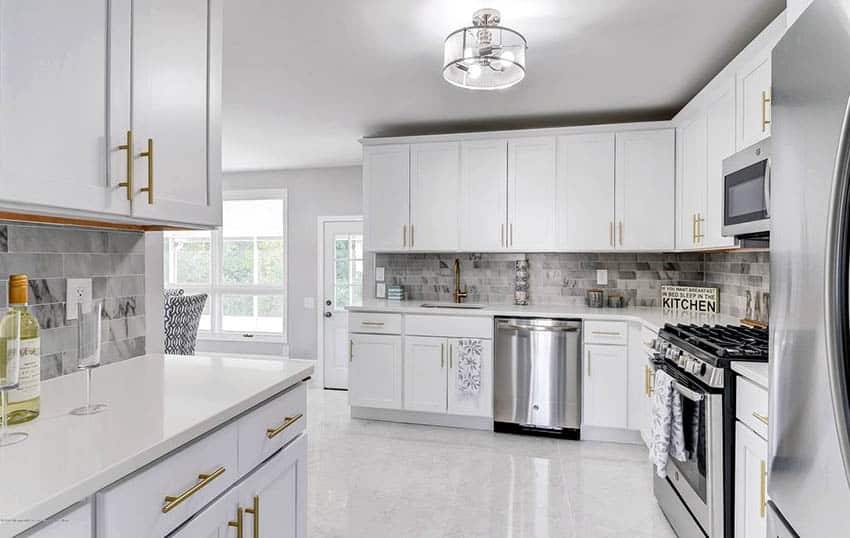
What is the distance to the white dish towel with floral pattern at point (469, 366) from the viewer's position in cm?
381

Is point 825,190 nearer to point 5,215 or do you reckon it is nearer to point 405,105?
point 5,215

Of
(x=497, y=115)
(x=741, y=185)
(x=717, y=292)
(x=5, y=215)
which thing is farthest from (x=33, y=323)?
(x=717, y=292)

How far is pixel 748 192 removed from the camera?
6.62 feet

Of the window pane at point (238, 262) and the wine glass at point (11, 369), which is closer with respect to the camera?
the wine glass at point (11, 369)

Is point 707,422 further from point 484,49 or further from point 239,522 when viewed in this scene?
point 484,49

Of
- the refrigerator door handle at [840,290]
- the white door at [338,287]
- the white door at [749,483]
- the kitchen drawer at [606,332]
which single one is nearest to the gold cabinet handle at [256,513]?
the refrigerator door handle at [840,290]

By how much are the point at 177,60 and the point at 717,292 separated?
3573 mm

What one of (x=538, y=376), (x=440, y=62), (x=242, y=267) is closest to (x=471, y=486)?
(x=538, y=376)

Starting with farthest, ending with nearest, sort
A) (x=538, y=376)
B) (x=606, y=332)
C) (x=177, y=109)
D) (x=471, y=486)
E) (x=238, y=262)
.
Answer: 1. (x=238, y=262)
2. (x=538, y=376)
3. (x=606, y=332)
4. (x=471, y=486)
5. (x=177, y=109)

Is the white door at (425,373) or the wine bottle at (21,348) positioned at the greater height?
the wine bottle at (21,348)

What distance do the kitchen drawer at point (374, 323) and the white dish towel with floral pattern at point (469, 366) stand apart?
0.56 meters

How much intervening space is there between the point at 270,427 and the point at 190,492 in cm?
39

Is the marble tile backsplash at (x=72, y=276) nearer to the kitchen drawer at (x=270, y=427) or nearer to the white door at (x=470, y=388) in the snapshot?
the kitchen drawer at (x=270, y=427)

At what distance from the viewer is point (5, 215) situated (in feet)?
4.11
